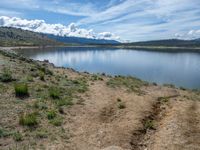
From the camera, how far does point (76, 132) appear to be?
43.7ft

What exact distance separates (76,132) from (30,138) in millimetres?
2105

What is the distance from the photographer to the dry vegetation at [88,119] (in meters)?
12.3

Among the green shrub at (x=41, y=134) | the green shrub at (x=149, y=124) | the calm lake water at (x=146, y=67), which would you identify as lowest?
the calm lake water at (x=146, y=67)

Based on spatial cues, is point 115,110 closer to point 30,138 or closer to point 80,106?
A: point 80,106

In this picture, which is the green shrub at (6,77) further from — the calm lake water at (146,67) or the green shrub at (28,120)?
the calm lake water at (146,67)

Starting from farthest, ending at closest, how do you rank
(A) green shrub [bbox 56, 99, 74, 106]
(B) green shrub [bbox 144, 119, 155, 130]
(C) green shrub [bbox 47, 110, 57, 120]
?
(A) green shrub [bbox 56, 99, 74, 106], (C) green shrub [bbox 47, 110, 57, 120], (B) green shrub [bbox 144, 119, 155, 130]

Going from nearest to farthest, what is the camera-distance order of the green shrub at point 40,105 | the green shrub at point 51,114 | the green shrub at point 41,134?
the green shrub at point 41,134
the green shrub at point 51,114
the green shrub at point 40,105

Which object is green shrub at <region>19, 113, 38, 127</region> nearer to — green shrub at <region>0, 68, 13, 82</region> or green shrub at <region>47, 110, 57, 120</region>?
green shrub at <region>47, 110, 57, 120</region>

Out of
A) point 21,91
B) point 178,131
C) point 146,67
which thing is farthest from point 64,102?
point 146,67

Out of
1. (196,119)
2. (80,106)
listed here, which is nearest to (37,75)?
(80,106)

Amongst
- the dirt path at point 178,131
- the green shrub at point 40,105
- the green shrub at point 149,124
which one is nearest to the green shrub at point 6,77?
the green shrub at point 40,105

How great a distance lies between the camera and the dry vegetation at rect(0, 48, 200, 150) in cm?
1230

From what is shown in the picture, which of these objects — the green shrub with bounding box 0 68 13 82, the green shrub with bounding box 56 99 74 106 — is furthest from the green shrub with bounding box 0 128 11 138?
the green shrub with bounding box 0 68 13 82

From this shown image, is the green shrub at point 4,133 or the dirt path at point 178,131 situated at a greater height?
the green shrub at point 4,133
